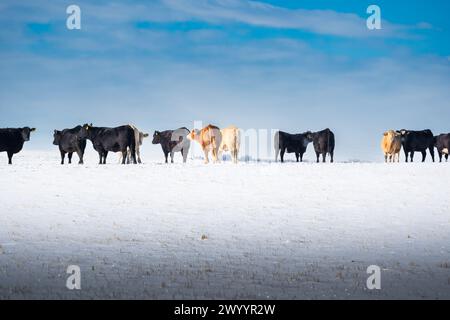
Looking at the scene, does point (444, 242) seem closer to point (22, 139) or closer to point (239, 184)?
point (239, 184)

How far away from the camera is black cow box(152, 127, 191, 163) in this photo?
47.8m

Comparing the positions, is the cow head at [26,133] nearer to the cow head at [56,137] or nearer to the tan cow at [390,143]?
the cow head at [56,137]

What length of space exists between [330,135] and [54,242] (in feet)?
120

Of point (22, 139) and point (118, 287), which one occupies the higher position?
point (22, 139)

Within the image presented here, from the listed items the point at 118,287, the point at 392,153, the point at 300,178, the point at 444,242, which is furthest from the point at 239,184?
the point at 392,153

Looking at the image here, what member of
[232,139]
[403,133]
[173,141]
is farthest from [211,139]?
[403,133]

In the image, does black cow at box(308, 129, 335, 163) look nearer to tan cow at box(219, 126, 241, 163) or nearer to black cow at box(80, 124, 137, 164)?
tan cow at box(219, 126, 241, 163)

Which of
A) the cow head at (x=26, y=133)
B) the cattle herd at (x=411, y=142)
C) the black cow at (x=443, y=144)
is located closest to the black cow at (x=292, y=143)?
the cattle herd at (x=411, y=142)

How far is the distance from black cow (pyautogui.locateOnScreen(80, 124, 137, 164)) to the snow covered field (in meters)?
7.49

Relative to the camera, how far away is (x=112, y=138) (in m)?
39.1

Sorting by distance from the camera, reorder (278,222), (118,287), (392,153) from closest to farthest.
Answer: (118,287) < (278,222) < (392,153)

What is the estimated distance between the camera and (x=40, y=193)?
24219mm

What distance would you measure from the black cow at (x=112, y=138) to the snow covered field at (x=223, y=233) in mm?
7489

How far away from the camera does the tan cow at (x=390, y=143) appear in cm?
4478
